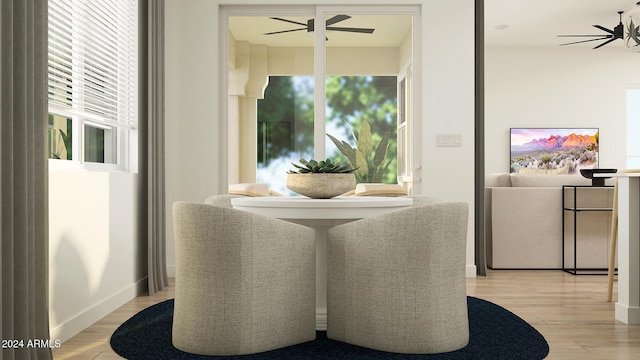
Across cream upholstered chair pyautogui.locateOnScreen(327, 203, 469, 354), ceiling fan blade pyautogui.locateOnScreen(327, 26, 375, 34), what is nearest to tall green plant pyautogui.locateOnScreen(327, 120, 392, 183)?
ceiling fan blade pyautogui.locateOnScreen(327, 26, 375, 34)

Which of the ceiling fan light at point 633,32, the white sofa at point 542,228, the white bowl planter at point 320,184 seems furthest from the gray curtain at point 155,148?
the ceiling fan light at point 633,32

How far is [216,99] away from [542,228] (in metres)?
3.20

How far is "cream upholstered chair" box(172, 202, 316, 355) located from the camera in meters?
A: 2.42

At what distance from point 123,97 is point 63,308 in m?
1.61

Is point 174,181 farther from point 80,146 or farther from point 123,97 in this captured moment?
point 80,146

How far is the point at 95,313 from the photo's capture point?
3.27 m

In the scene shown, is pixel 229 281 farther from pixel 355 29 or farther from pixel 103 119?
pixel 355 29

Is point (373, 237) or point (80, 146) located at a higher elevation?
point (80, 146)

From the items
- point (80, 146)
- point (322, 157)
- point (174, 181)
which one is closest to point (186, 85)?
point (174, 181)

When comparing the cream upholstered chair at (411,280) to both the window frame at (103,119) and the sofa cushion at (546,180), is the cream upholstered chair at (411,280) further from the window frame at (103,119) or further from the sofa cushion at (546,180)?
the sofa cushion at (546,180)

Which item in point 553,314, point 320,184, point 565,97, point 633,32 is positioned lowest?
point 553,314

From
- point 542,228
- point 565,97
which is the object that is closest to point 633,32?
point 542,228

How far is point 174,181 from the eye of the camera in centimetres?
489

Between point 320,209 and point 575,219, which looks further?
point 575,219
